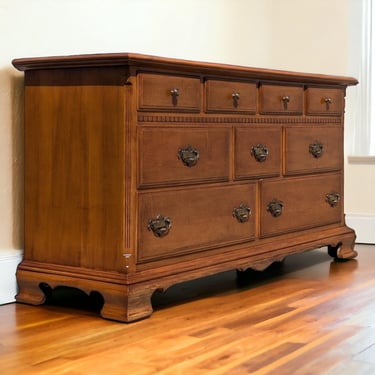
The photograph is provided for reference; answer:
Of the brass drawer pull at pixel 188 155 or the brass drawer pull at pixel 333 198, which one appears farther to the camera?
the brass drawer pull at pixel 333 198

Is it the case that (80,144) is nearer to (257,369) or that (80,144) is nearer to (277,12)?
(257,369)

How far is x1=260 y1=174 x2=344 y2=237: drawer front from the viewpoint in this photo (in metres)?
3.37

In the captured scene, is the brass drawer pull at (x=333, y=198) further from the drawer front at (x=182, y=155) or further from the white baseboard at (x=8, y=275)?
the white baseboard at (x=8, y=275)

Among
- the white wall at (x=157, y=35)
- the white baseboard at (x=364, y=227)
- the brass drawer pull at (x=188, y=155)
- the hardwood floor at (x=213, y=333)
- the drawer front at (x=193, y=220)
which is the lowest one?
the hardwood floor at (x=213, y=333)

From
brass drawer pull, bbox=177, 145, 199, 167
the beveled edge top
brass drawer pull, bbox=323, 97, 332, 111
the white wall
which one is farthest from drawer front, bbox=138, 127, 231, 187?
brass drawer pull, bbox=323, 97, 332, 111

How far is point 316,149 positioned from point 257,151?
0.52 m

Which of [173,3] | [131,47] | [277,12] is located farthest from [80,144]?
[277,12]

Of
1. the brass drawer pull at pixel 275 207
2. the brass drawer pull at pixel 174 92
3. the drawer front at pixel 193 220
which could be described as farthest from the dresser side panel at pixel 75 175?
the brass drawer pull at pixel 275 207

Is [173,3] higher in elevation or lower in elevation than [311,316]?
higher

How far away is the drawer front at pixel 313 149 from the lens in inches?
138

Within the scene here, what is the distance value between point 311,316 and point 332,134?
1.34m

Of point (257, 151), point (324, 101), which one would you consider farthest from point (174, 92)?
point (324, 101)

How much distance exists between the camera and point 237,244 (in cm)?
318

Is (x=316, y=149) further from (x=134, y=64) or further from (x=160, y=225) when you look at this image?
(x=134, y=64)
